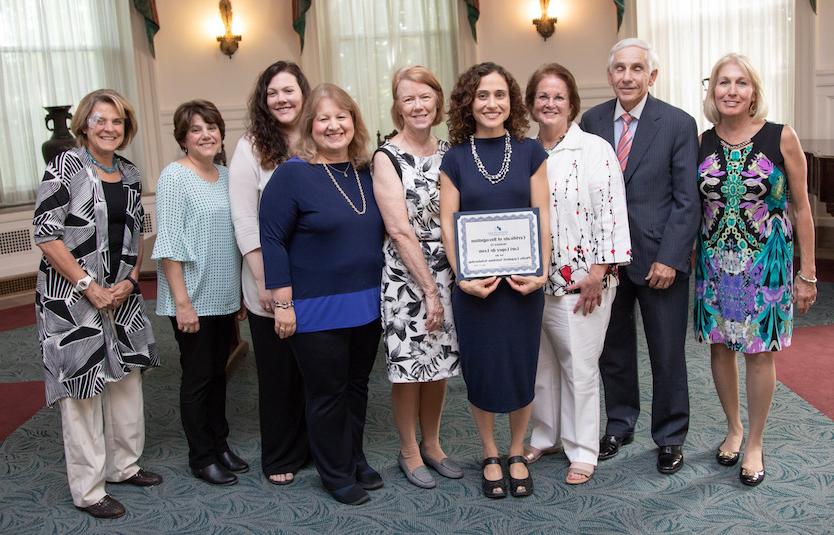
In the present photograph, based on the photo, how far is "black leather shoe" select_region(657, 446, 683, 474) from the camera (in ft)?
10.6

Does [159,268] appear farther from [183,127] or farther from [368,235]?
[368,235]

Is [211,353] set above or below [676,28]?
below

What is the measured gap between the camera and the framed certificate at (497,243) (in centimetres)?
282

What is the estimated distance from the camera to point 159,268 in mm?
3223

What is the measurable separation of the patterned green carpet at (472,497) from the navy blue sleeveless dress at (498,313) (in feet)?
1.32

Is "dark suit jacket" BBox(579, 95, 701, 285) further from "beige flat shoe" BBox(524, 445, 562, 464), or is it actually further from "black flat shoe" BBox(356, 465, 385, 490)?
"black flat shoe" BBox(356, 465, 385, 490)

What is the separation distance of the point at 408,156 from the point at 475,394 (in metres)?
0.86

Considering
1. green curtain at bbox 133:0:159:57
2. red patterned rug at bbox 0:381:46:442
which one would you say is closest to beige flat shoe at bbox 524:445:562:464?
red patterned rug at bbox 0:381:46:442

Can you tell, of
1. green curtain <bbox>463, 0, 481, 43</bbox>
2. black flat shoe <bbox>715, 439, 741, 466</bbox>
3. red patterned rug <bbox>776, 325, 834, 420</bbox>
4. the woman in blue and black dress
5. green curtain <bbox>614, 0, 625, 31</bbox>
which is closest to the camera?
the woman in blue and black dress

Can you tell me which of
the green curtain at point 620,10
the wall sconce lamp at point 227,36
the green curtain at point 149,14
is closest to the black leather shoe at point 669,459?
the green curtain at point 620,10

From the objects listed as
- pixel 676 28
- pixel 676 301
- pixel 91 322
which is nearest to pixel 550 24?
pixel 676 28

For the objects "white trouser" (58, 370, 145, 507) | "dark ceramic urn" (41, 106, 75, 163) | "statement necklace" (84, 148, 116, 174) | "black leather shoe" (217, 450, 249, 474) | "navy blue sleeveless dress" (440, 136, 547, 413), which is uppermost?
"dark ceramic urn" (41, 106, 75, 163)

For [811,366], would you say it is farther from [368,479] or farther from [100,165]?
[100,165]

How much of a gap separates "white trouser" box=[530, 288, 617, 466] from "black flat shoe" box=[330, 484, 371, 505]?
0.74m
